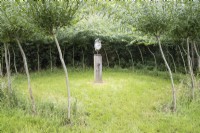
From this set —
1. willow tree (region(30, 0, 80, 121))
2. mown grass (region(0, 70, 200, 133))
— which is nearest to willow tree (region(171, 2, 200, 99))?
mown grass (region(0, 70, 200, 133))

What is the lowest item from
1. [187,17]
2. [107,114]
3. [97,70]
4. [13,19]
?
[107,114]

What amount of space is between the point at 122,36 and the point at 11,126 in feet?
21.1

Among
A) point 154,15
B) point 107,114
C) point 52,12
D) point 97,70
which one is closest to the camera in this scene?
point 52,12

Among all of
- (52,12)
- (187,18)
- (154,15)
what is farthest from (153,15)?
(52,12)

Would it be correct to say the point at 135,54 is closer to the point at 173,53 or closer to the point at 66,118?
the point at 173,53

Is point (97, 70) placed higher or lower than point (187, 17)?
lower

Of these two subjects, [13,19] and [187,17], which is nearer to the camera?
[13,19]

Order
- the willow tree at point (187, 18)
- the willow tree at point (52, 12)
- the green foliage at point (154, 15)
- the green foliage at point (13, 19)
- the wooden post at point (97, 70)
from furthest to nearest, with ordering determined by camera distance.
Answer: the wooden post at point (97, 70) < the willow tree at point (187, 18) < the green foliage at point (154, 15) < the green foliage at point (13, 19) < the willow tree at point (52, 12)

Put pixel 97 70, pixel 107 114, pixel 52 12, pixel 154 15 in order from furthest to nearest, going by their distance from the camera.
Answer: pixel 97 70 → pixel 107 114 → pixel 154 15 → pixel 52 12

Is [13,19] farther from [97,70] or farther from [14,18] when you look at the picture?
[97,70]

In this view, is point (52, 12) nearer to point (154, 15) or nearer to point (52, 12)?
point (52, 12)

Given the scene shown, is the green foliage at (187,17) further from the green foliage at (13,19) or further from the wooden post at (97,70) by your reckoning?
the wooden post at (97,70)

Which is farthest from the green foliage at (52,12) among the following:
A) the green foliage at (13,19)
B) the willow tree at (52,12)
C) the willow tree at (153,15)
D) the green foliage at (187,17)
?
the green foliage at (187,17)

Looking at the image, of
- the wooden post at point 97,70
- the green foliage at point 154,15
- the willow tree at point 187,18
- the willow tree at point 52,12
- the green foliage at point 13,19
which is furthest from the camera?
the wooden post at point 97,70
